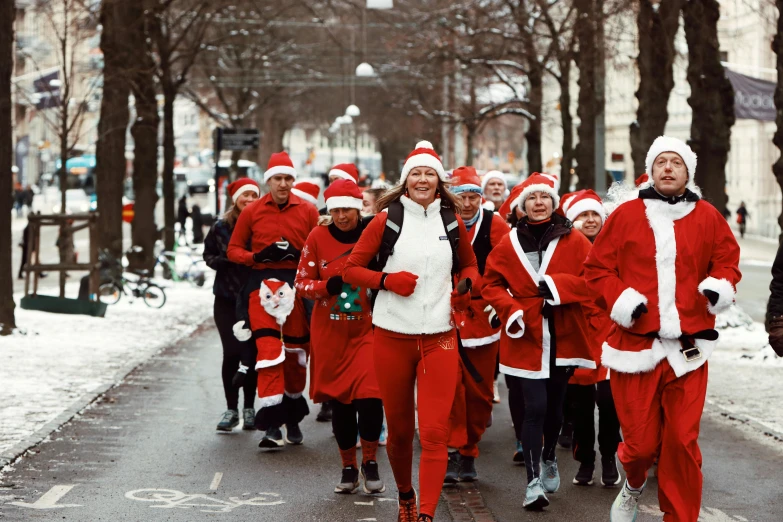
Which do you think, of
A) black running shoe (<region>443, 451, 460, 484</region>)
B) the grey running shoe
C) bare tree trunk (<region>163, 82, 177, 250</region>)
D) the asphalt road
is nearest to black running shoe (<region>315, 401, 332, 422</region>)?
the asphalt road

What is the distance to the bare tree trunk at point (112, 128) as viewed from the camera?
23.5m

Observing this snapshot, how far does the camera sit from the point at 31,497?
8281 mm

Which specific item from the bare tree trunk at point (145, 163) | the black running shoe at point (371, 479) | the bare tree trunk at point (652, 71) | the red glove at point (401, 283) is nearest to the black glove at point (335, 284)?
the red glove at point (401, 283)

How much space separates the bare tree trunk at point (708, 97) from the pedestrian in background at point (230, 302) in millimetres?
10031

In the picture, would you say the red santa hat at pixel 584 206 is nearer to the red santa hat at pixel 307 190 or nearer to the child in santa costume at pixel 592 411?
the child in santa costume at pixel 592 411

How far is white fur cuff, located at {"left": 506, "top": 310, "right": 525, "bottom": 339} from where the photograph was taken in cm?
807

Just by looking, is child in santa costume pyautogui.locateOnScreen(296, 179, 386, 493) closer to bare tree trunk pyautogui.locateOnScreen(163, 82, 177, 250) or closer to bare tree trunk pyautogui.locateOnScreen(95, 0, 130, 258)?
bare tree trunk pyautogui.locateOnScreen(95, 0, 130, 258)

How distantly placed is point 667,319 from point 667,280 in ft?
0.60

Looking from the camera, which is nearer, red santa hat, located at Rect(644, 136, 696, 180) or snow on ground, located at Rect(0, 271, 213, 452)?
red santa hat, located at Rect(644, 136, 696, 180)

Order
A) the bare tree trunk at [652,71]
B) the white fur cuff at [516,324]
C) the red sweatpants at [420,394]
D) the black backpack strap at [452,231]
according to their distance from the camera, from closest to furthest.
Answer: the red sweatpants at [420,394], the black backpack strap at [452,231], the white fur cuff at [516,324], the bare tree trunk at [652,71]

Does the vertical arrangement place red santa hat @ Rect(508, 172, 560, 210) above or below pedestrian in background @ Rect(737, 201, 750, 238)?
above

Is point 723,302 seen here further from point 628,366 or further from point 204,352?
point 204,352

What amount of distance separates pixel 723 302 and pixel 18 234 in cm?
5131

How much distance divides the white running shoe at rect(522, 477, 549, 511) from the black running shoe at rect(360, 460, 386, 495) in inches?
37.7
